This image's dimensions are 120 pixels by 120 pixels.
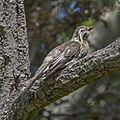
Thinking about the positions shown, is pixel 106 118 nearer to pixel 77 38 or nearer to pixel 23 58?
pixel 77 38

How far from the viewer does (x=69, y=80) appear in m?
3.64

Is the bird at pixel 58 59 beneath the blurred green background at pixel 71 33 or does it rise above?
beneath

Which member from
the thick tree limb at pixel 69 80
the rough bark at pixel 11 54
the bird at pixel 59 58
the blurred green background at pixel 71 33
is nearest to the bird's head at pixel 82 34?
the bird at pixel 59 58

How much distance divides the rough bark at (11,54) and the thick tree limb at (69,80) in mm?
218

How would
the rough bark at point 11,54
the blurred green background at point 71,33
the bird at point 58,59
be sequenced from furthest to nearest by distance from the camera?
the blurred green background at point 71,33, the rough bark at point 11,54, the bird at point 58,59

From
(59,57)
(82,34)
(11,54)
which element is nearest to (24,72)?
(11,54)

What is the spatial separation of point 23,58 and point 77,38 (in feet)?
3.09

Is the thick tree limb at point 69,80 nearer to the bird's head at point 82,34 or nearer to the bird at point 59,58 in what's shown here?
the bird at point 59,58

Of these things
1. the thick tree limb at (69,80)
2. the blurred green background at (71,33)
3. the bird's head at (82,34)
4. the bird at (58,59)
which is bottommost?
the thick tree limb at (69,80)

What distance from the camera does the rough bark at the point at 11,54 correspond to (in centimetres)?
411

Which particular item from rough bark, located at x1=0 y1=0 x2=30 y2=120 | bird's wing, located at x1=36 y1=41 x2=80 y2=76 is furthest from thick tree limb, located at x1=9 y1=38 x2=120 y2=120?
rough bark, located at x1=0 y1=0 x2=30 y2=120

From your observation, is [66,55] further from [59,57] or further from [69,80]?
Result: [69,80]

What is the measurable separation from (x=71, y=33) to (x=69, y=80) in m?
3.55

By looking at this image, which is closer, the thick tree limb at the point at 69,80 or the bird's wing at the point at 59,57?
the thick tree limb at the point at 69,80
